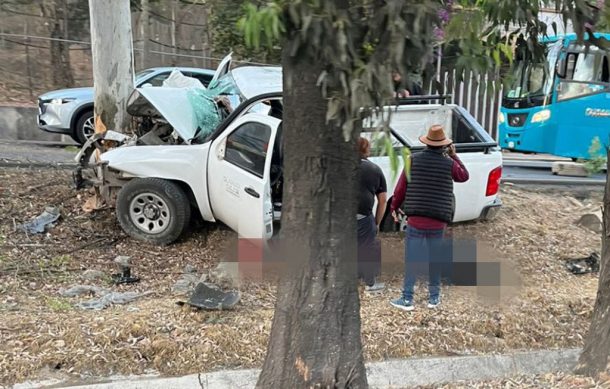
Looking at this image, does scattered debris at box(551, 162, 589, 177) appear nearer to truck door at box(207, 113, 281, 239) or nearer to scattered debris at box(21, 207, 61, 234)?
truck door at box(207, 113, 281, 239)

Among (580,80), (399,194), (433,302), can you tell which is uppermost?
(580,80)

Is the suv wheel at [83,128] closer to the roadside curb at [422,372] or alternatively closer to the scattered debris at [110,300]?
the scattered debris at [110,300]

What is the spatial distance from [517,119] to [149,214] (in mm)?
9339

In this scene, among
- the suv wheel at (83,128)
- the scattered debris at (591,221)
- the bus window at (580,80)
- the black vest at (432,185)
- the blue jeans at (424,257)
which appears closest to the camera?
the black vest at (432,185)

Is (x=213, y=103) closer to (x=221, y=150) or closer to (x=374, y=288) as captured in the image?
(x=221, y=150)

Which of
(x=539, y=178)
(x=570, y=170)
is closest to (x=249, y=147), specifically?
(x=539, y=178)

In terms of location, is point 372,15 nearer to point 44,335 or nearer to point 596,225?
point 44,335

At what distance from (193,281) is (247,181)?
110 cm

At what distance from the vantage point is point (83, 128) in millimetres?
12289

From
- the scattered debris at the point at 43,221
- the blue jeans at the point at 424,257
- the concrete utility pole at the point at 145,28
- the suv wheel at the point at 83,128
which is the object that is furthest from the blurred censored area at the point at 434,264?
the concrete utility pole at the point at 145,28

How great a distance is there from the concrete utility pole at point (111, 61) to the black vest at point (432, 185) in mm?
4201

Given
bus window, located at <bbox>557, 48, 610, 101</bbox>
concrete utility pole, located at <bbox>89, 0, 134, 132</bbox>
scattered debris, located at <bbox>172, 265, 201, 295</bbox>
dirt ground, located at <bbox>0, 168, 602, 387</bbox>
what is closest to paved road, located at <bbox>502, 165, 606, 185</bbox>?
bus window, located at <bbox>557, 48, 610, 101</bbox>

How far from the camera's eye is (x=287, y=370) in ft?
11.8

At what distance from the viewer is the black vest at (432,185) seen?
18.5 feet
